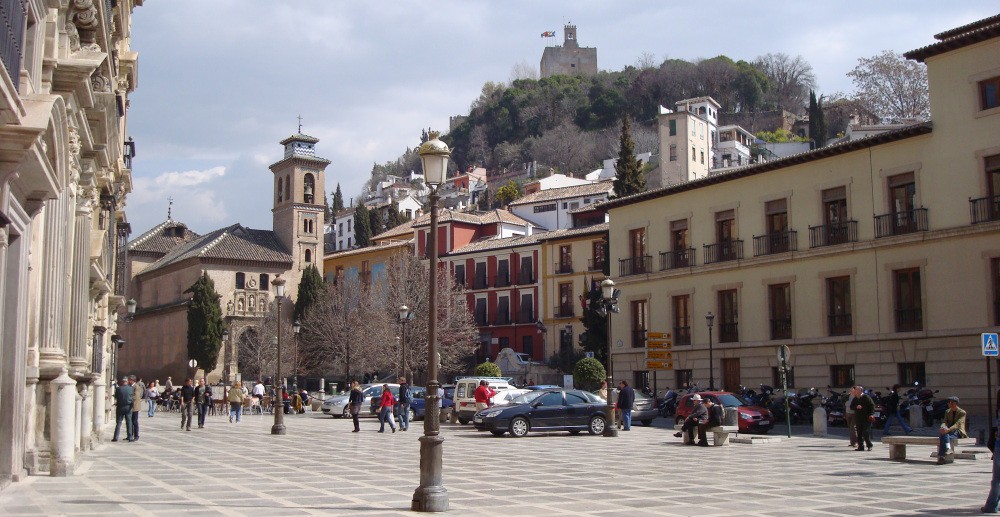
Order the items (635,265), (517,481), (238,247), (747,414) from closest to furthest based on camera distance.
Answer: (517,481) < (747,414) < (635,265) < (238,247)

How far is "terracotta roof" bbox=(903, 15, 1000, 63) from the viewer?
104 feet

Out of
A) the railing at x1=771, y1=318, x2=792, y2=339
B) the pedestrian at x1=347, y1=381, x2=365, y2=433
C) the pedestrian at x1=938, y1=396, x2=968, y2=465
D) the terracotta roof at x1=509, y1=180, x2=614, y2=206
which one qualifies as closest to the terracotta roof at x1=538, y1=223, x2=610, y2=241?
the terracotta roof at x1=509, y1=180, x2=614, y2=206

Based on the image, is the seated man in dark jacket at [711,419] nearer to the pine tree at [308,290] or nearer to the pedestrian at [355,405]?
the pedestrian at [355,405]

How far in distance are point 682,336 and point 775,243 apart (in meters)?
6.34

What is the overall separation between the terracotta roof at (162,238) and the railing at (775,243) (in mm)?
70182

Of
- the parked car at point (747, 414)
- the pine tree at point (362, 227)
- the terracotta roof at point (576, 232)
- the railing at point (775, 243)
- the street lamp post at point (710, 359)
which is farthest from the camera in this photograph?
the pine tree at point (362, 227)

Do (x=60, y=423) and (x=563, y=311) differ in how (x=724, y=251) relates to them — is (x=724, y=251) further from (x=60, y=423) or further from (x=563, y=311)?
(x=60, y=423)

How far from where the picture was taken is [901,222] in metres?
34.8

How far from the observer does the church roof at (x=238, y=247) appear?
264 feet

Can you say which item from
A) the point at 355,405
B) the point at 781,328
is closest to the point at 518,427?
the point at 355,405

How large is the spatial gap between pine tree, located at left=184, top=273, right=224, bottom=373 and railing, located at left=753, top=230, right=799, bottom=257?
158ft

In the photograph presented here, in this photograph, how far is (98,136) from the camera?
61.7 feet

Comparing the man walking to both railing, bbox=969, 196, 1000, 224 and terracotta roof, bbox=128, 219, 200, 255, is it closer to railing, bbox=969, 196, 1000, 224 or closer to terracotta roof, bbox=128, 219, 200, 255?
railing, bbox=969, 196, 1000, 224

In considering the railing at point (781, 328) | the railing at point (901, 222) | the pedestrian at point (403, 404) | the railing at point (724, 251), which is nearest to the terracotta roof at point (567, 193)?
the railing at point (724, 251)
